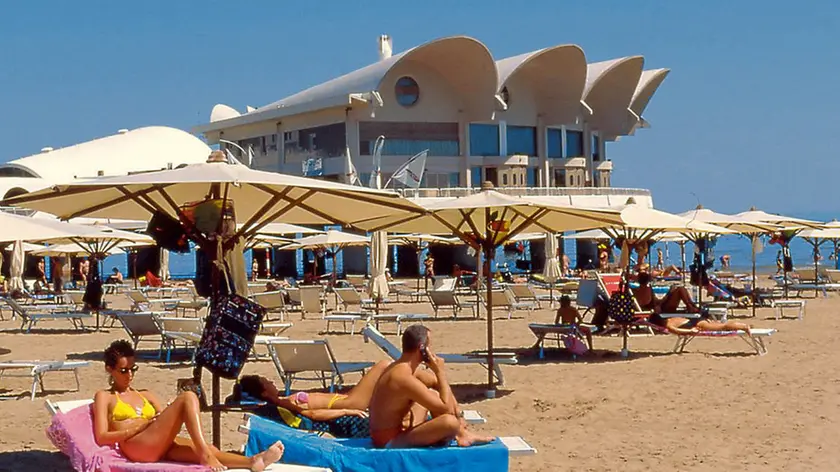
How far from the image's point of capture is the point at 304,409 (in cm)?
615

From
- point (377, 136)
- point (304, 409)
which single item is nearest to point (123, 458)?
point (304, 409)

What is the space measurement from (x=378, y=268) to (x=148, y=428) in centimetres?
1676

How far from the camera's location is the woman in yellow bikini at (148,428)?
503cm

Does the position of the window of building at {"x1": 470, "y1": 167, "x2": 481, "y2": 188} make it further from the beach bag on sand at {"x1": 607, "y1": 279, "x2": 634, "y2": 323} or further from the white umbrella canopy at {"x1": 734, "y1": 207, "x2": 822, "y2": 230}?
the beach bag on sand at {"x1": 607, "y1": 279, "x2": 634, "y2": 323}

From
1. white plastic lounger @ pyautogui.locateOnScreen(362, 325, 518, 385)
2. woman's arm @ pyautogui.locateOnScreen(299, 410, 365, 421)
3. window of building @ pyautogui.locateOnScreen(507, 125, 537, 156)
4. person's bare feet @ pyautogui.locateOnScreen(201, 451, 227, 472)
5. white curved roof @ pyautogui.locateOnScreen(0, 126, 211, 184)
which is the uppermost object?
white curved roof @ pyautogui.locateOnScreen(0, 126, 211, 184)

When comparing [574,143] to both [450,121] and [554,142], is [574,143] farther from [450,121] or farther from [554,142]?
[450,121]

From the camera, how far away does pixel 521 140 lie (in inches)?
1818

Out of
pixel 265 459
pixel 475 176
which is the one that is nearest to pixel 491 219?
pixel 265 459

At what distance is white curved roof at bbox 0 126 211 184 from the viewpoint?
5672 centimetres

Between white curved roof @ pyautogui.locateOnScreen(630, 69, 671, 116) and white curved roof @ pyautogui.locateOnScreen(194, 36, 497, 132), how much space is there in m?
12.4

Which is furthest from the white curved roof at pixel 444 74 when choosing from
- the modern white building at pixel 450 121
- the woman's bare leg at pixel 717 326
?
the woman's bare leg at pixel 717 326

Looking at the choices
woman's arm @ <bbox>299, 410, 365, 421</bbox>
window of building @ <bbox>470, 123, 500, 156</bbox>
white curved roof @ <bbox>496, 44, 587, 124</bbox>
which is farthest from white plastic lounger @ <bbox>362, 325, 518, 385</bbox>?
white curved roof @ <bbox>496, 44, 587, 124</bbox>

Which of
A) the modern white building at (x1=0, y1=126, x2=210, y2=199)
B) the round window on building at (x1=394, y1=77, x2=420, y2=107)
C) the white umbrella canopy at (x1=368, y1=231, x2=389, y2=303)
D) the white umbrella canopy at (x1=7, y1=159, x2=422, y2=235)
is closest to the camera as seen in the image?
the white umbrella canopy at (x1=7, y1=159, x2=422, y2=235)

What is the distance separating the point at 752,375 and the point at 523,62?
118 ft
